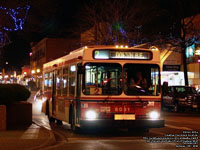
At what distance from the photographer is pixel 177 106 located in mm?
30453

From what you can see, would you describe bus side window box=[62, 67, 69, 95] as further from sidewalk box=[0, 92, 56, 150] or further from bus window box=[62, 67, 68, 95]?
sidewalk box=[0, 92, 56, 150]

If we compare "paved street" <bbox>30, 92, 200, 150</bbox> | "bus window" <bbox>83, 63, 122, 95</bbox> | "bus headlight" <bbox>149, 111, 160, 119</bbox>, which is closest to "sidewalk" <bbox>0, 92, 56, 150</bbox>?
"paved street" <bbox>30, 92, 200, 150</bbox>

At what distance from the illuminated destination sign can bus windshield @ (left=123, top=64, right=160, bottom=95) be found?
30 centimetres

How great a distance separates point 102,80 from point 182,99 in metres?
17.4

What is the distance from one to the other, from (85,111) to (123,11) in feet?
99.6

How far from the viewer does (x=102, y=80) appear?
13875 mm

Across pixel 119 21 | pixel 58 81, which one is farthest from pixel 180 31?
pixel 58 81

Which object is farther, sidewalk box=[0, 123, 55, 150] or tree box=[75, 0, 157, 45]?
tree box=[75, 0, 157, 45]

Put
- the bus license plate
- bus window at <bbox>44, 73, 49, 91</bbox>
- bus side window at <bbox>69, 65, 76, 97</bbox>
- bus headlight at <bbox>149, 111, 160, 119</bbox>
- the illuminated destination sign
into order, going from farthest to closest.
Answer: bus window at <bbox>44, 73, 49, 91</bbox>, bus side window at <bbox>69, 65, 76, 97</bbox>, bus headlight at <bbox>149, 111, 160, 119</bbox>, the illuminated destination sign, the bus license plate

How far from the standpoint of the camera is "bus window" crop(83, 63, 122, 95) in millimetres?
13828

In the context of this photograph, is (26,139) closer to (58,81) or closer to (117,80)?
(117,80)

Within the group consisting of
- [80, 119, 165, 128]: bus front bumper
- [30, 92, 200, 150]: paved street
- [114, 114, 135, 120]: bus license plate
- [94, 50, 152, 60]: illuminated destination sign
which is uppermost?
[94, 50, 152, 60]: illuminated destination sign

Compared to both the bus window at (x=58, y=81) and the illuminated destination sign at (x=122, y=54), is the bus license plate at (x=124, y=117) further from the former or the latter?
the bus window at (x=58, y=81)

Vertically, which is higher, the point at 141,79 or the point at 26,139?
the point at 141,79
